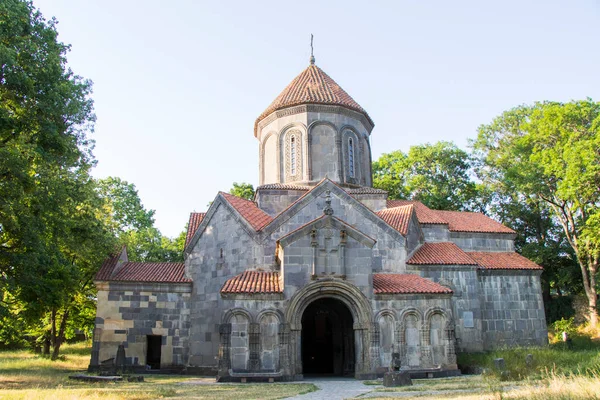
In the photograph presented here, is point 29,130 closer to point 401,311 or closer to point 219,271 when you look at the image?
point 219,271

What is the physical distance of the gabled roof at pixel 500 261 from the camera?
1991 cm

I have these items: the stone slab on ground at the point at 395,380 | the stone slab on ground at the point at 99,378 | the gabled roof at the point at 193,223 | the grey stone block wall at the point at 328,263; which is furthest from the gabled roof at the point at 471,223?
the stone slab on ground at the point at 99,378

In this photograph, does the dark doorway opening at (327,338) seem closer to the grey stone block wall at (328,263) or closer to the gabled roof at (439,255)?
the grey stone block wall at (328,263)

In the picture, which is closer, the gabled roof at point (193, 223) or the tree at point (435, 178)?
the gabled roof at point (193, 223)

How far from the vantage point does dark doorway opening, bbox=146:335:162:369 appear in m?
18.0

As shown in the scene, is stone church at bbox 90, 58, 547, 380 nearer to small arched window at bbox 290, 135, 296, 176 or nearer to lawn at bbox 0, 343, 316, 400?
small arched window at bbox 290, 135, 296, 176

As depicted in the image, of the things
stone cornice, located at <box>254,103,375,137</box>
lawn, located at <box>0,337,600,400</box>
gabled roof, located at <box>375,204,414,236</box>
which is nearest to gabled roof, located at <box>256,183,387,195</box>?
gabled roof, located at <box>375,204,414,236</box>

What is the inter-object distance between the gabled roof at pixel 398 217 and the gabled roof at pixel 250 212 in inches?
163

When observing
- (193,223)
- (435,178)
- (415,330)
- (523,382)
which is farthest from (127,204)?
(523,382)

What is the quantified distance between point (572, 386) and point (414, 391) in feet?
12.3

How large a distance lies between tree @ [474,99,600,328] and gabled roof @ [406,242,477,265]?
24.1 ft

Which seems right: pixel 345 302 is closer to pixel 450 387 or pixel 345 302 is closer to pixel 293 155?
pixel 450 387

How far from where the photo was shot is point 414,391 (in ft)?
35.2

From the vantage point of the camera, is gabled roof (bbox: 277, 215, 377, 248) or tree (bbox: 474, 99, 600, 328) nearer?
gabled roof (bbox: 277, 215, 377, 248)
